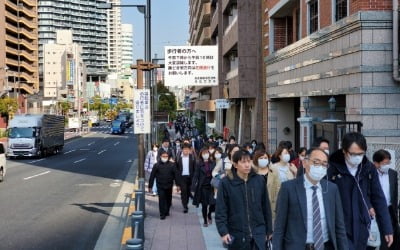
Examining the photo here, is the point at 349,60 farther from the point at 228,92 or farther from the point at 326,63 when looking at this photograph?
the point at 228,92

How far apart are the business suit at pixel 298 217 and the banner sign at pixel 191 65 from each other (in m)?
12.7

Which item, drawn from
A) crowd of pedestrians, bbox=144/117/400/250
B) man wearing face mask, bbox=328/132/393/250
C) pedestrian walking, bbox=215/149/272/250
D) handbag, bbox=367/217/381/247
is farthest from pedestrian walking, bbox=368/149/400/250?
pedestrian walking, bbox=215/149/272/250

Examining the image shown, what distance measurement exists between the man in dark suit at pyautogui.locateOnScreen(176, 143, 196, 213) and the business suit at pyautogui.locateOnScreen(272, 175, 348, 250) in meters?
8.46

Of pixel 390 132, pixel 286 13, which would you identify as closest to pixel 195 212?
pixel 390 132

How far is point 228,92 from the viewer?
3441cm

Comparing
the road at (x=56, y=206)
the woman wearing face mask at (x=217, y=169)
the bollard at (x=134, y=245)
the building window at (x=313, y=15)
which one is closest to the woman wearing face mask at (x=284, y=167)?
the woman wearing face mask at (x=217, y=169)

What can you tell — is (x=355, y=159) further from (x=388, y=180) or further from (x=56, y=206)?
(x=56, y=206)

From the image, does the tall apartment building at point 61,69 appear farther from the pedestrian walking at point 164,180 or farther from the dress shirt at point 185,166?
the pedestrian walking at point 164,180

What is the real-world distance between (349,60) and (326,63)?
78.7 inches

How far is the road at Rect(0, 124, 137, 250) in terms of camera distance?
11.4 metres

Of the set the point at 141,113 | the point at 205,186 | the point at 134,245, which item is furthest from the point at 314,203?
the point at 141,113

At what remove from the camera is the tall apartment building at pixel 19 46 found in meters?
95.6

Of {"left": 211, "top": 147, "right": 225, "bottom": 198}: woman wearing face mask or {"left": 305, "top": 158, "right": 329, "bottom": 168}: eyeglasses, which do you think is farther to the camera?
{"left": 211, "top": 147, "right": 225, "bottom": 198}: woman wearing face mask

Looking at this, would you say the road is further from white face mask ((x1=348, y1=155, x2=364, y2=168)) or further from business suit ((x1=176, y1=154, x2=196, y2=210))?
white face mask ((x1=348, y1=155, x2=364, y2=168))
